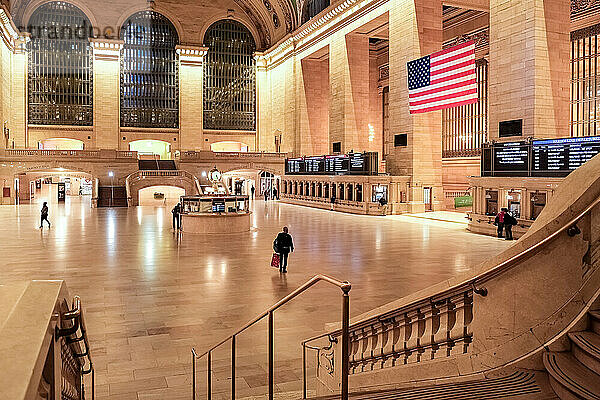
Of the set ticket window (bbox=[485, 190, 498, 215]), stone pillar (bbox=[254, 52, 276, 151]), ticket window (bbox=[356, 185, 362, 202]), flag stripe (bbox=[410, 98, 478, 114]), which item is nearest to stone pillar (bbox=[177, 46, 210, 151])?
stone pillar (bbox=[254, 52, 276, 151])

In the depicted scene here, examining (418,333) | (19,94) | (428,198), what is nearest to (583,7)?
(428,198)

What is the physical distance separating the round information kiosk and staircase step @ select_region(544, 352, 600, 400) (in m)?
15.2

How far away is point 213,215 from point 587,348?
15.5m

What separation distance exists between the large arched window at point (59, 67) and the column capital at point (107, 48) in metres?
0.92

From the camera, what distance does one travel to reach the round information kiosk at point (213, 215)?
17.5m

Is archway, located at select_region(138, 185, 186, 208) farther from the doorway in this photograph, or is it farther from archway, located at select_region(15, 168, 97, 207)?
the doorway

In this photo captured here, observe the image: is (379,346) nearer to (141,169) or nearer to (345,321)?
(345,321)

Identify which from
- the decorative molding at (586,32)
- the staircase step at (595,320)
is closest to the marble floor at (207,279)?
the staircase step at (595,320)

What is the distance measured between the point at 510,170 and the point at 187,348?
12811 millimetres

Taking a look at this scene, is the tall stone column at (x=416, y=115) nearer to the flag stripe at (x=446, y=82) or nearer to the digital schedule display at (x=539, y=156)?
the flag stripe at (x=446, y=82)

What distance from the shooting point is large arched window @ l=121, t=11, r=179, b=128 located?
40062mm

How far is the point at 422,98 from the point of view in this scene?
68.6 feet

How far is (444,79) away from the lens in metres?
19.4

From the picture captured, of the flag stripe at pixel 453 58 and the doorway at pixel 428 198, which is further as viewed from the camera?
the doorway at pixel 428 198
